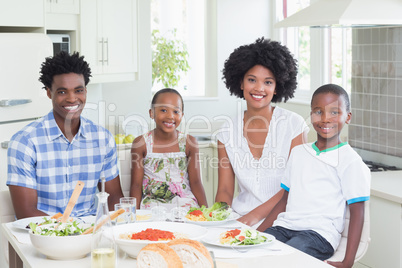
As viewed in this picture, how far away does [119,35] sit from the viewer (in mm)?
4289

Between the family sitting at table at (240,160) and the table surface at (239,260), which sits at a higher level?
the family sitting at table at (240,160)

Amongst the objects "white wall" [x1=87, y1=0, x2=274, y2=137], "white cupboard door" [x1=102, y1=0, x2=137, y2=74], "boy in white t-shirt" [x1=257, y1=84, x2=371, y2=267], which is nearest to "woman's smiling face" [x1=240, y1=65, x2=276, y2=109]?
"boy in white t-shirt" [x1=257, y1=84, x2=371, y2=267]

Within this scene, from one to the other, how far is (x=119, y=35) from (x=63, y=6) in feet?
1.77

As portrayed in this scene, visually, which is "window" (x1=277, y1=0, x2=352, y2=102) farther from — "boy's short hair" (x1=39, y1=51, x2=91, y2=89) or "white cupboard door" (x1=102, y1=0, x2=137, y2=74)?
"boy's short hair" (x1=39, y1=51, x2=91, y2=89)

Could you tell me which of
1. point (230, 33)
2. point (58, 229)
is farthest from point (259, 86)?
point (230, 33)

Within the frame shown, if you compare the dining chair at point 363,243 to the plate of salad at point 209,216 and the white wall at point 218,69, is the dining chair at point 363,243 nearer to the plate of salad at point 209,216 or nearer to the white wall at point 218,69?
the plate of salad at point 209,216

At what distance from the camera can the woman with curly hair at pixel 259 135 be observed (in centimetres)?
265

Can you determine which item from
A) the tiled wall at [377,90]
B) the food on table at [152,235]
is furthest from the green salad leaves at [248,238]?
the tiled wall at [377,90]

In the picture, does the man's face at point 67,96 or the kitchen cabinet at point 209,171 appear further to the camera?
the kitchen cabinet at point 209,171

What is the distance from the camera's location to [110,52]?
4230 mm

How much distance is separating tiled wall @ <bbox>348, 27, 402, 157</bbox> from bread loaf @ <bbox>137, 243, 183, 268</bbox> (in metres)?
2.18

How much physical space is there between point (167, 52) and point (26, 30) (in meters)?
1.64

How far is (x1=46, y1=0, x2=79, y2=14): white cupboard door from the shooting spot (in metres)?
3.77

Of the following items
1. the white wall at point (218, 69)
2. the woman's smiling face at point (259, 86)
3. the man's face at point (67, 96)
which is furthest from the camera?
the white wall at point (218, 69)
